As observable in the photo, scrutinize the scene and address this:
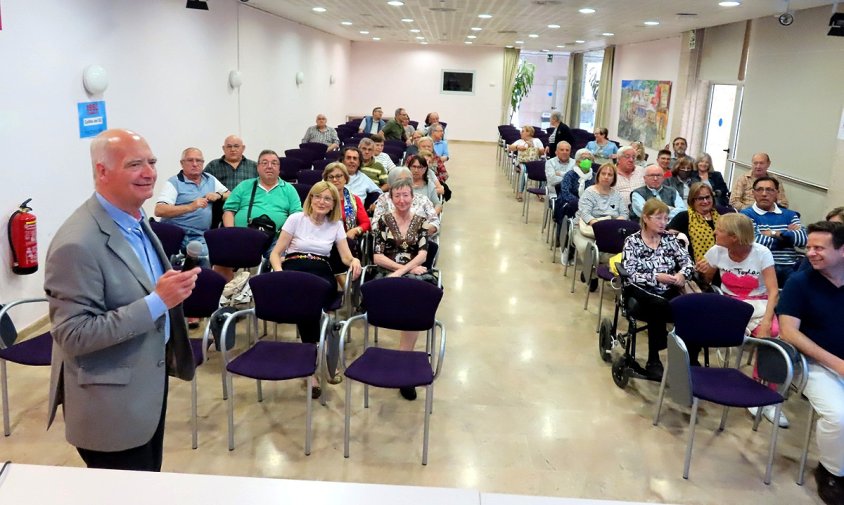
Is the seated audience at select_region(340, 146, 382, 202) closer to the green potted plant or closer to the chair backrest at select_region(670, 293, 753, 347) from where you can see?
the chair backrest at select_region(670, 293, 753, 347)

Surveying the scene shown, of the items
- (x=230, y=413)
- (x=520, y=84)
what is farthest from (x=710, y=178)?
(x=520, y=84)

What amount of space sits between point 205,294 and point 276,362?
71 cm

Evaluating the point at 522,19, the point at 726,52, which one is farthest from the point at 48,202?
the point at 726,52

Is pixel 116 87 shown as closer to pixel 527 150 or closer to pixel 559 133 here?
pixel 527 150

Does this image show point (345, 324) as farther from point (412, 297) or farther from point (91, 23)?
point (91, 23)

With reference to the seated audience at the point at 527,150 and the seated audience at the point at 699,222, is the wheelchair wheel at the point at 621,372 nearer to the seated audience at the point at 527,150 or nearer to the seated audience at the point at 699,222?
the seated audience at the point at 699,222

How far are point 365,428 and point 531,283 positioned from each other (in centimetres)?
348

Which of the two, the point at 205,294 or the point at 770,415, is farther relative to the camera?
the point at 770,415

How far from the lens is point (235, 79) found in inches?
389

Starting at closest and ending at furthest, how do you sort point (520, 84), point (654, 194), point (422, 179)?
point (654, 194) → point (422, 179) → point (520, 84)

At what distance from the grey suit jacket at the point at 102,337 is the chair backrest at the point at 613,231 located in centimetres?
448

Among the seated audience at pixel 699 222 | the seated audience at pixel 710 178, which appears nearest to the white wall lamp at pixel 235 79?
the seated audience at pixel 710 178

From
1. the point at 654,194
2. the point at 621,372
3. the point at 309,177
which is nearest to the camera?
the point at 621,372

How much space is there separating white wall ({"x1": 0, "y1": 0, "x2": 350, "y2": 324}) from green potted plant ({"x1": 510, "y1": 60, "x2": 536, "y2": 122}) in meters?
12.1
